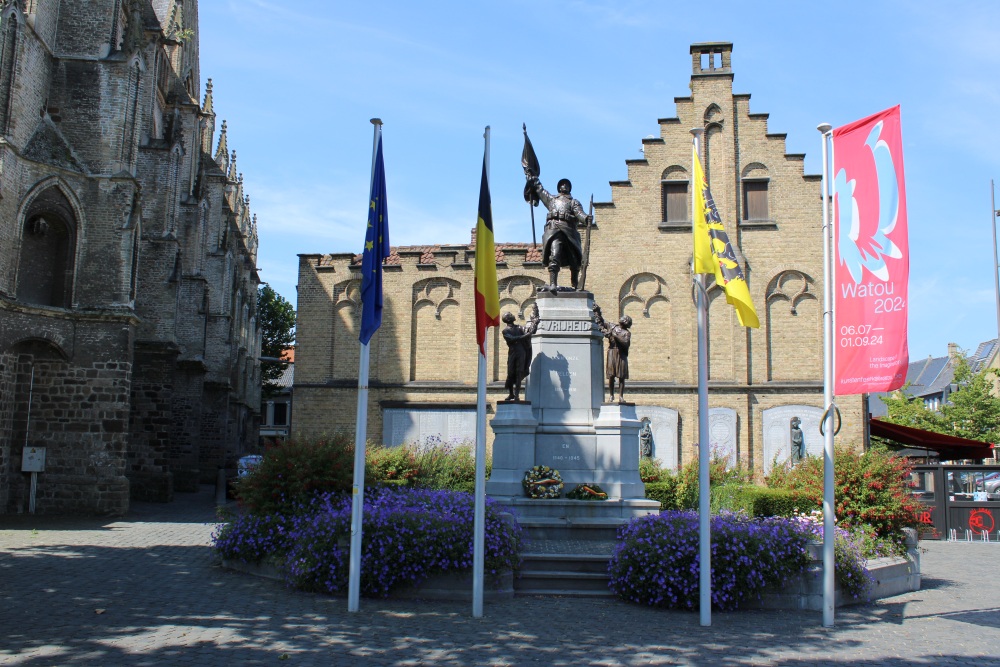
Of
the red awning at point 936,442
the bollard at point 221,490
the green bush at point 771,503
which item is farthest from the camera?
the red awning at point 936,442

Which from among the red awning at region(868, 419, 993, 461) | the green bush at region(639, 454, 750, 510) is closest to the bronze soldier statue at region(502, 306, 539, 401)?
the green bush at region(639, 454, 750, 510)

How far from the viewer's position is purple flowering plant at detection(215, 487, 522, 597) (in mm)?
9820

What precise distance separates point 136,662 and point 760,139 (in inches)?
1141

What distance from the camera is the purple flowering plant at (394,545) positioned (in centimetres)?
982

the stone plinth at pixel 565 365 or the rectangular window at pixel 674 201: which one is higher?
the rectangular window at pixel 674 201

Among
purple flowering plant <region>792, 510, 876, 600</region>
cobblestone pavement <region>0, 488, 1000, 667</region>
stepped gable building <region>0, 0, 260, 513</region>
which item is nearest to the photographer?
cobblestone pavement <region>0, 488, 1000, 667</region>

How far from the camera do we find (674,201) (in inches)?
1236

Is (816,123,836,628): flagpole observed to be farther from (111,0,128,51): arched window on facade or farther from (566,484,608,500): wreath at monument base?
(111,0,128,51): arched window on facade

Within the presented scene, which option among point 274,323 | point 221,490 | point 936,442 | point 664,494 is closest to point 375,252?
point 664,494

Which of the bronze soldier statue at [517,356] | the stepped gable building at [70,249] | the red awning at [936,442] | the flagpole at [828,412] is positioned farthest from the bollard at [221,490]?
the red awning at [936,442]

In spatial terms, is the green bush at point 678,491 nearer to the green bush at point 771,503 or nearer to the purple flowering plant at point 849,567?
the green bush at point 771,503

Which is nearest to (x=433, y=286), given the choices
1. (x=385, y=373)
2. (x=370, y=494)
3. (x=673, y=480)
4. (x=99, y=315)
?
(x=385, y=373)

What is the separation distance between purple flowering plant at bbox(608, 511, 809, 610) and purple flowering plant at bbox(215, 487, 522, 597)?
1.40m

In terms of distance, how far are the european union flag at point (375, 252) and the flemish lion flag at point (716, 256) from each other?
3.69m
